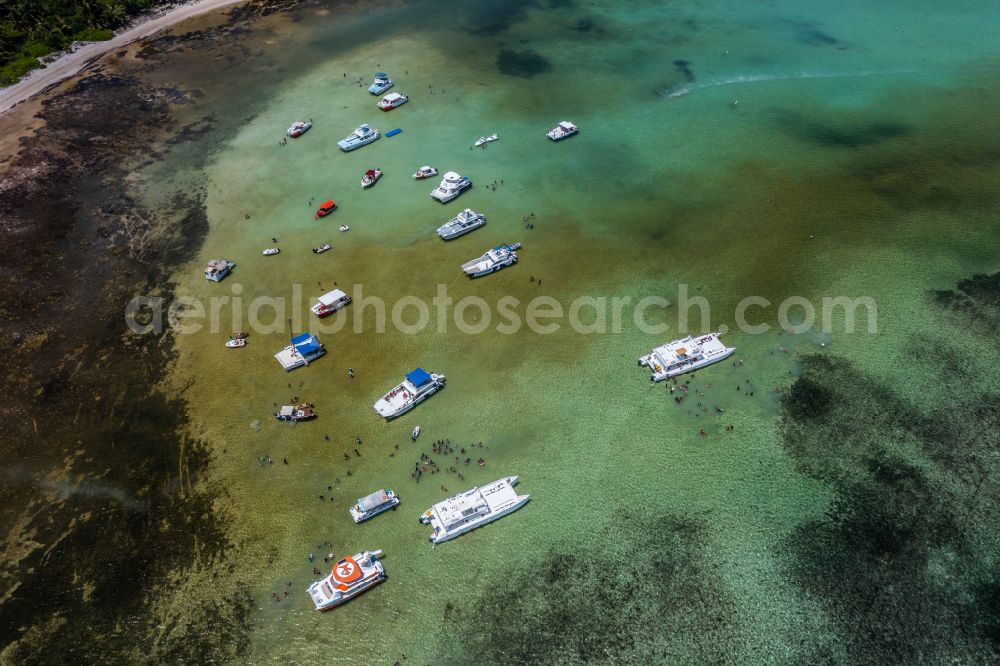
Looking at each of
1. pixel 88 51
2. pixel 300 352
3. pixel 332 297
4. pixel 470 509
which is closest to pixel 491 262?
pixel 332 297

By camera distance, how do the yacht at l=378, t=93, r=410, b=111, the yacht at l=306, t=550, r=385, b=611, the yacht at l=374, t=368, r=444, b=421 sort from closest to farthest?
the yacht at l=306, t=550, r=385, b=611
the yacht at l=374, t=368, r=444, b=421
the yacht at l=378, t=93, r=410, b=111

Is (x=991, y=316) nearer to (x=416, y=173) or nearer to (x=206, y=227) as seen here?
(x=416, y=173)

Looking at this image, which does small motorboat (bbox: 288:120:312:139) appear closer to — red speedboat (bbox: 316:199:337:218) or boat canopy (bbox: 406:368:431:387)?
red speedboat (bbox: 316:199:337:218)

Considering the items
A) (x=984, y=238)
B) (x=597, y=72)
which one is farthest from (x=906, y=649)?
(x=597, y=72)

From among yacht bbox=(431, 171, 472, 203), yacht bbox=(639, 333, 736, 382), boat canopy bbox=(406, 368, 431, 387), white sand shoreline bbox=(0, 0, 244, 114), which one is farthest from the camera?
white sand shoreline bbox=(0, 0, 244, 114)

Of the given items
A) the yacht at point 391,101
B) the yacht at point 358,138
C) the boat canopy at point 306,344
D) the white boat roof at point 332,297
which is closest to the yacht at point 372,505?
the boat canopy at point 306,344

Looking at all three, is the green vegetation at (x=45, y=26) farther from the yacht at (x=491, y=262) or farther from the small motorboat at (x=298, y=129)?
the yacht at (x=491, y=262)

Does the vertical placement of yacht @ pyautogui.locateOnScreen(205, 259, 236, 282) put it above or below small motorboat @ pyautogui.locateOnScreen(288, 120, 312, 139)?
below

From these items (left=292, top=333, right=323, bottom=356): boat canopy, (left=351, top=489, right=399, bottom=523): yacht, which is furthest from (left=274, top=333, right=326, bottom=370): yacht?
(left=351, top=489, right=399, bottom=523): yacht
